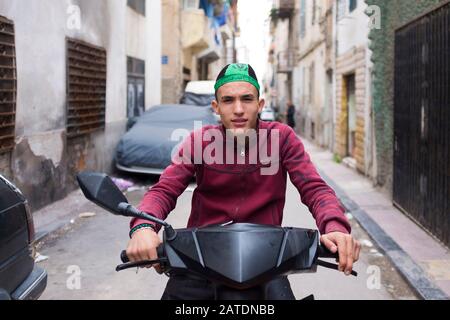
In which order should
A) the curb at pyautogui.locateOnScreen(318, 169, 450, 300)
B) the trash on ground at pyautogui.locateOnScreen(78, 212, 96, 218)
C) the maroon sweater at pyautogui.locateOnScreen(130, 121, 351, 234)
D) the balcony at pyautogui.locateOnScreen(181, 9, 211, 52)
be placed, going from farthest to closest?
the balcony at pyautogui.locateOnScreen(181, 9, 211, 52) → the trash on ground at pyautogui.locateOnScreen(78, 212, 96, 218) → the curb at pyautogui.locateOnScreen(318, 169, 450, 300) → the maroon sweater at pyautogui.locateOnScreen(130, 121, 351, 234)

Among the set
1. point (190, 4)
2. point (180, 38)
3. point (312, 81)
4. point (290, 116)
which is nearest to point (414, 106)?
point (180, 38)

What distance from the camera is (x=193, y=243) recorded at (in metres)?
1.99

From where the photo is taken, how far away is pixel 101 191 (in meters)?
1.96

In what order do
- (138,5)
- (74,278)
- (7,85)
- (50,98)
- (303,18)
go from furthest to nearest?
(303,18) < (138,5) < (50,98) < (7,85) < (74,278)

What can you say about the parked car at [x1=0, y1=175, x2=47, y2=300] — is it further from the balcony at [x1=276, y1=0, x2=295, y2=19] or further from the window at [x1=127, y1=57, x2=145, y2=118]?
the balcony at [x1=276, y1=0, x2=295, y2=19]

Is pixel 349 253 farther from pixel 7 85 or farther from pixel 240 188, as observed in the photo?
pixel 7 85

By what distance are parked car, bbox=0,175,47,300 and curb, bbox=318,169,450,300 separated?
131 inches

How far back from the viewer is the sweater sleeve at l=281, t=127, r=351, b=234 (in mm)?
2289

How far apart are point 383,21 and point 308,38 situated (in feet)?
53.9

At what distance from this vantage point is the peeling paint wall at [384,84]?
35.1ft

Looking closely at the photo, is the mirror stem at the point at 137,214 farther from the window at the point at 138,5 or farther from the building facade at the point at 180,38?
the building facade at the point at 180,38

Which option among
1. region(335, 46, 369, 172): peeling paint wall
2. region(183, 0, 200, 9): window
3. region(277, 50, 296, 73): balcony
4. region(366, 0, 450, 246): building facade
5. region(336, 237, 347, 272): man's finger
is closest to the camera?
region(336, 237, 347, 272): man's finger

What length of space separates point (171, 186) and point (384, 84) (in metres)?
9.18

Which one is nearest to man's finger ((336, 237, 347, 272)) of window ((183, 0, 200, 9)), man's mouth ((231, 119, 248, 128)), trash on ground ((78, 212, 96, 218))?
man's mouth ((231, 119, 248, 128))
